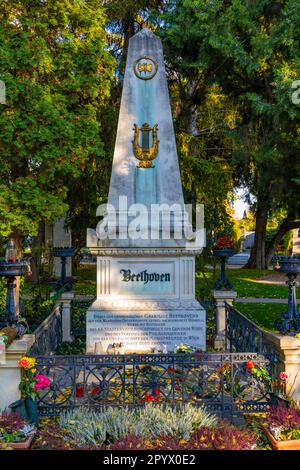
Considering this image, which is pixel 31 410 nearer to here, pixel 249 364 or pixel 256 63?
pixel 249 364

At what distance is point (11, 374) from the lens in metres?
5.89

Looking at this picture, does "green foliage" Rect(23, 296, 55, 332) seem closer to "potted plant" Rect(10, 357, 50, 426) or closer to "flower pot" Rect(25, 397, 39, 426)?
"potted plant" Rect(10, 357, 50, 426)

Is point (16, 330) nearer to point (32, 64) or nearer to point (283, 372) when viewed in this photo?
point (283, 372)

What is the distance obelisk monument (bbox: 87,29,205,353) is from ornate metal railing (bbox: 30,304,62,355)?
80cm

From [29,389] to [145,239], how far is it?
3.83 m

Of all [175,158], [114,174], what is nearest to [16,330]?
[114,174]

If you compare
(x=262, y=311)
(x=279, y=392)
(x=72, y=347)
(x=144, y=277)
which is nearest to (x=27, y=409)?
(x=279, y=392)

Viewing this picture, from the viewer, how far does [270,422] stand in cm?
544

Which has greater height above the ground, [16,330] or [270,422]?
[16,330]

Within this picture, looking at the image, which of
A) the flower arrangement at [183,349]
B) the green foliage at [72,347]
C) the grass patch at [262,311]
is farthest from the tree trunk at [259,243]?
the flower arrangement at [183,349]

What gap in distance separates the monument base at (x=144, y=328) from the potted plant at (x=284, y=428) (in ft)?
10.6

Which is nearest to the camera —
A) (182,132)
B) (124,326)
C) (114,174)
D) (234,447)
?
(234,447)

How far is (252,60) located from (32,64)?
21.8 feet
